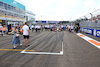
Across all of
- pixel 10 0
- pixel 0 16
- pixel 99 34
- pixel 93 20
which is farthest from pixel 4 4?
pixel 99 34

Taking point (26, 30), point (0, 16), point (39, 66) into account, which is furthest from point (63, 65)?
point (0, 16)

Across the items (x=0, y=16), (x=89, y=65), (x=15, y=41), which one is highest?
(x=0, y=16)

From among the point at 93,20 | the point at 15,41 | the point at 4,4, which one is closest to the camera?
the point at 15,41

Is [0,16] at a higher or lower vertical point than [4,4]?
lower

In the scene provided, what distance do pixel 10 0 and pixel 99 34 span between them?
3359 centimetres

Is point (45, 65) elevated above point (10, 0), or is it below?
below

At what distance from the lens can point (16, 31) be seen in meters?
6.50

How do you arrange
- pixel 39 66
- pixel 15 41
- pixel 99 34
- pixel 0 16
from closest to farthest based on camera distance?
pixel 39 66
pixel 15 41
pixel 99 34
pixel 0 16

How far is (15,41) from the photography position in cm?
646

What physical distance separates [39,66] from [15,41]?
3.54 meters

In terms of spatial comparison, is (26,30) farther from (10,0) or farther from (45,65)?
(10,0)

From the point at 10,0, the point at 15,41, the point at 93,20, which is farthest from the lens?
the point at 10,0

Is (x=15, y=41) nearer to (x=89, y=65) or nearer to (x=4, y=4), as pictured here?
(x=89, y=65)

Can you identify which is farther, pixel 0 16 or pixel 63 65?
pixel 0 16
